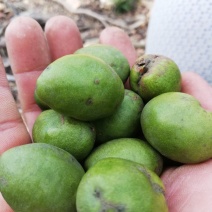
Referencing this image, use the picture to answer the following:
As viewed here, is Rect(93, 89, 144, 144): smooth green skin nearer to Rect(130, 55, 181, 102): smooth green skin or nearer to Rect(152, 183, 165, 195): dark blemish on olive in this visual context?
Rect(130, 55, 181, 102): smooth green skin

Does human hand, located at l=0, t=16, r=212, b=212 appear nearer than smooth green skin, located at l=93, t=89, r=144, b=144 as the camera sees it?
Yes

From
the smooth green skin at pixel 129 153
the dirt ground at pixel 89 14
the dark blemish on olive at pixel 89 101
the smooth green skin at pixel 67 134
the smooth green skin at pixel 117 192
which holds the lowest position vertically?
the dirt ground at pixel 89 14

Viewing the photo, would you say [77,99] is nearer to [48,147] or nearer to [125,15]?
[48,147]

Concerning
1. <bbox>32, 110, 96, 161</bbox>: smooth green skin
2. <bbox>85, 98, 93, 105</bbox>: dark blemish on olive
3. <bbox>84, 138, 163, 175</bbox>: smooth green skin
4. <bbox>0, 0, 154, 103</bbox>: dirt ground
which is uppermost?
<bbox>85, 98, 93, 105</bbox>: dark blemish on olive

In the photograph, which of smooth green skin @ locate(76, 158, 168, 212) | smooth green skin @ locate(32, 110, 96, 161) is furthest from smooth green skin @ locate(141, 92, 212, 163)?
smooth green skin @ locate(76, 158, 168, 212)

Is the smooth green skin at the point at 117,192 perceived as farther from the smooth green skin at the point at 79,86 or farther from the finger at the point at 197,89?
the finger at the point at 197,89

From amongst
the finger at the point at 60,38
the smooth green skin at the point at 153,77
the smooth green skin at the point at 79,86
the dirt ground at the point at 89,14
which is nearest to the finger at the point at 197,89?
the smooth green skin at the point at 153,77

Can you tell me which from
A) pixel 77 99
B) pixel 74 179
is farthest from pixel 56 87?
pixel 74 179
